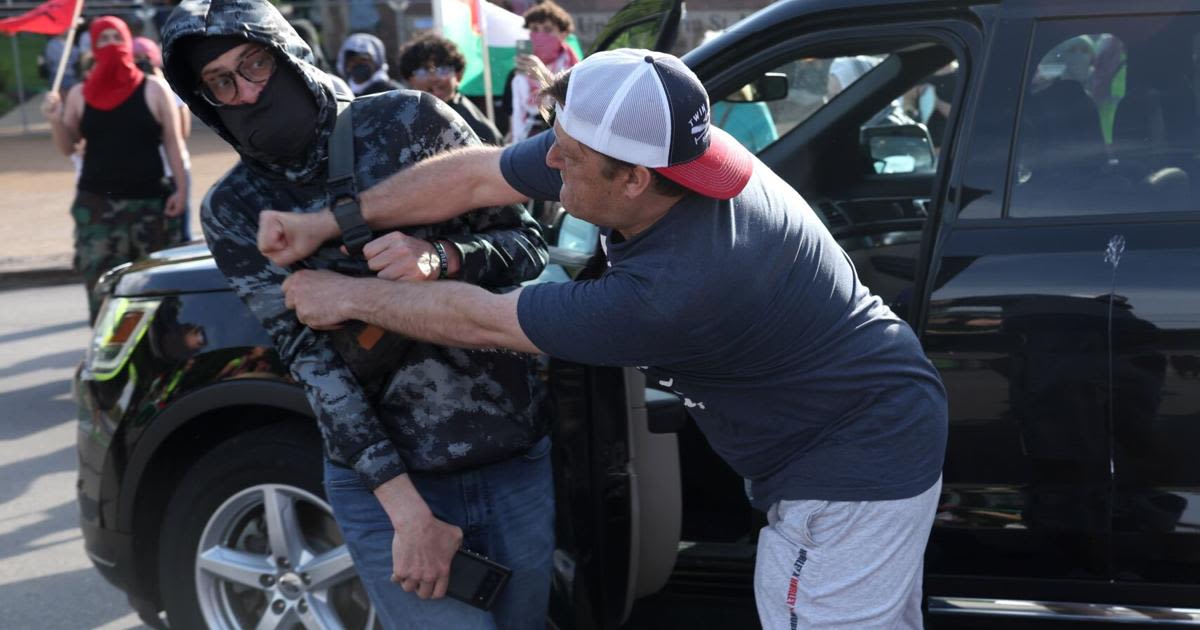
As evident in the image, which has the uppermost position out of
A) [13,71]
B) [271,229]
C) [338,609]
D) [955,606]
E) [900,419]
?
[271,229]

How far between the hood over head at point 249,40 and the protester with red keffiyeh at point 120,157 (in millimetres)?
4783

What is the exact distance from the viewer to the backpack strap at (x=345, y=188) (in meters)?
2.53

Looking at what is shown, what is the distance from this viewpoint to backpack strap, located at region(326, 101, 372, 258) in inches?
99.5

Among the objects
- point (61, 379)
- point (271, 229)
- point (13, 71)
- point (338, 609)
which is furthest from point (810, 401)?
point (13, 71)

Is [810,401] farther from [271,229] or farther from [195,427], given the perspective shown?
[195,427]

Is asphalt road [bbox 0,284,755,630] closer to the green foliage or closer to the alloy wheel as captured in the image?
the alloy wheel

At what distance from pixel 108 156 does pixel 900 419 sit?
581cm

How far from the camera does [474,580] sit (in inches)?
103

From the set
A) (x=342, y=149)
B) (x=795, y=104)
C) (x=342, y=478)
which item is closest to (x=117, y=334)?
(x=342, y=478)

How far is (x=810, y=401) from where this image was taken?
→ 7.72 ft

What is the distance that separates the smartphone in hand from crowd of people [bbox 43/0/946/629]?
0.15ft

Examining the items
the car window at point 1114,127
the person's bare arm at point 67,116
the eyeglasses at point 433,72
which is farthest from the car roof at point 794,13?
the person's bare arm at point 67,116

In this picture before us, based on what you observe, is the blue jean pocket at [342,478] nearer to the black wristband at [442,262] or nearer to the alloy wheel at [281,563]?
the black wristband at [442,262]

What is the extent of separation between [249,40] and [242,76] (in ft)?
0.25
